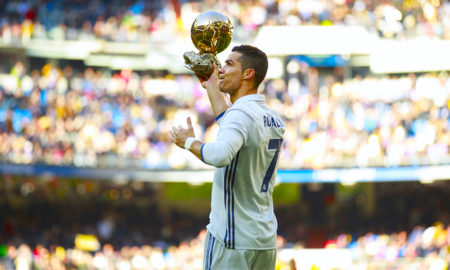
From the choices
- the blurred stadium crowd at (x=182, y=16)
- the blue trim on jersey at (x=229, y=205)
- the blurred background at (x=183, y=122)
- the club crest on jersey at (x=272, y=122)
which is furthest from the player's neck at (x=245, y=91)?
the blurred stadium crowd at (x=182, y=16)

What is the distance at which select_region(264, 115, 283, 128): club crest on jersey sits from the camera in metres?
3.83

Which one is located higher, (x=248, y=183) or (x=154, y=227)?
(x=248, y=183)

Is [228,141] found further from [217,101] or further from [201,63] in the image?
[201,63]

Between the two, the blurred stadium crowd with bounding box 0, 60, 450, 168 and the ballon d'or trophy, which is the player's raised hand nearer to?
the ballon d'or trophy

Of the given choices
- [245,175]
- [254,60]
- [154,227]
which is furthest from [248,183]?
[154,227]

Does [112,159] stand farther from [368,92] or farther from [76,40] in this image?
[368,92]

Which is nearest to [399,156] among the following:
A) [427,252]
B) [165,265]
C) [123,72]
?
[427,252]

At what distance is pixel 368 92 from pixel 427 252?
510 cm

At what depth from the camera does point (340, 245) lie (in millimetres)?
17391

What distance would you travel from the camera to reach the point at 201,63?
A: 419 centimetres

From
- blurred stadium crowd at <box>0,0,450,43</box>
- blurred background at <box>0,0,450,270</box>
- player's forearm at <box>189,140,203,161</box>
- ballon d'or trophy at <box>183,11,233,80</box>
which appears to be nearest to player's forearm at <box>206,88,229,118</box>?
ballon d'or trophy at <box>183,11,233,80</box>

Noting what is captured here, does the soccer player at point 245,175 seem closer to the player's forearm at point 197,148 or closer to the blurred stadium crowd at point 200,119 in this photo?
the player's forearm at point 197,148

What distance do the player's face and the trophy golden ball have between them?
21.6 inches

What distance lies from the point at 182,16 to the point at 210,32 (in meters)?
16.4
